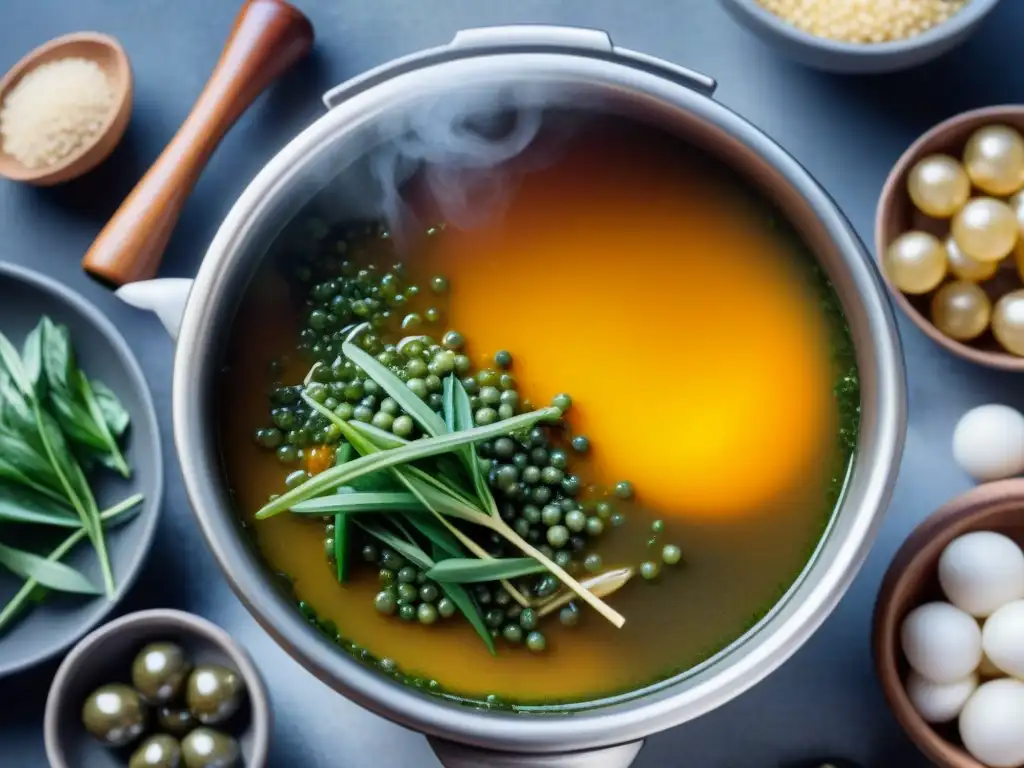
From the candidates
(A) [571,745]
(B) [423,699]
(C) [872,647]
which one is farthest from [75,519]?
(C) [872,647]

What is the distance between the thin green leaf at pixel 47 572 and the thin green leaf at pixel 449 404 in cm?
41

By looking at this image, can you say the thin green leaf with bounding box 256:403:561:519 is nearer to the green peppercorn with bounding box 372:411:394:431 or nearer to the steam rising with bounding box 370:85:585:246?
the green peppercorn with bounding box 372:411:394:431

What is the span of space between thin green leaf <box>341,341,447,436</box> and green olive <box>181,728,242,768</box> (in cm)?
37

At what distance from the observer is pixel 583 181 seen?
1043 millimetres

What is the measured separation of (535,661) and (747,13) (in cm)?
65

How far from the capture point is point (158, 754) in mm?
1018

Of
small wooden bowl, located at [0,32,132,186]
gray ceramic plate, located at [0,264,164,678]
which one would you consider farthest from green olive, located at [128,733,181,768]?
small wooden bowl, located at [0,32,132,186]

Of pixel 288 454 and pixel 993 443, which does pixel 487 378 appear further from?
pixel 993 443

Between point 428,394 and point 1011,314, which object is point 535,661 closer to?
point 428,394

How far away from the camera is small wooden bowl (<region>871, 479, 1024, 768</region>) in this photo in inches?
38.7

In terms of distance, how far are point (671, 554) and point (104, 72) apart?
786 mm

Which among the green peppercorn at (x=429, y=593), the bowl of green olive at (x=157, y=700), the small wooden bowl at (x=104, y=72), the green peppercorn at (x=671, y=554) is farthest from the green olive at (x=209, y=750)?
the small wooden bowl at (x=104, y=72)

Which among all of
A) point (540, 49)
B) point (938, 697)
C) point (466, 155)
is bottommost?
point (938, 697)

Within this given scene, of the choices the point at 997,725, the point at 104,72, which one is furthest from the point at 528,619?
the point at 104,72
